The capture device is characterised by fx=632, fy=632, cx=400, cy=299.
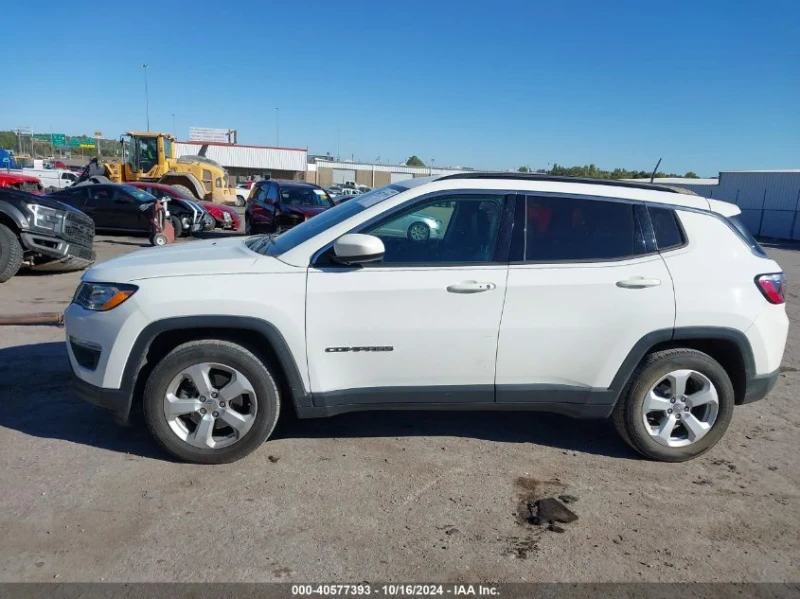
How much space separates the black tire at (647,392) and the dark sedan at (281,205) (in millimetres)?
11132

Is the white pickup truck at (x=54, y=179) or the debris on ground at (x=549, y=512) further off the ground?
the white pickup truck at (x=54, y=179)

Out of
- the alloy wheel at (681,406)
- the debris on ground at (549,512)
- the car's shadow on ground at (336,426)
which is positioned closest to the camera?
the debris on ground at (549,512)

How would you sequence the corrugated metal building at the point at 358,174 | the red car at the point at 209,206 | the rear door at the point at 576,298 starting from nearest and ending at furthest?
the rear door at the point at 576,298 < the red car at the point at 209,206 < the corrugated metal building at the point at 358,174

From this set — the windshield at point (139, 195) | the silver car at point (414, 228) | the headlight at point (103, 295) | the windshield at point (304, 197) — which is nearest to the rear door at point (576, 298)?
the silver car at point (414, 228)

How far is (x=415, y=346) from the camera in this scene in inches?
151

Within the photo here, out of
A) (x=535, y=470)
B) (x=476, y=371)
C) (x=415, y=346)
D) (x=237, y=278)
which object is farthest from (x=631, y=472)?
(x=237, y=278)

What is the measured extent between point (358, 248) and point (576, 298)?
1.38 metres

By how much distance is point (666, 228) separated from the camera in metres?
4.11

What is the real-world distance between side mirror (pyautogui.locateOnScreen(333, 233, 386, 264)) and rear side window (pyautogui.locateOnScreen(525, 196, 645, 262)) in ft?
3.17

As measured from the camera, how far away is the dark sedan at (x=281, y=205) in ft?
48.0

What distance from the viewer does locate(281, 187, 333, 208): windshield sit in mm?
15344

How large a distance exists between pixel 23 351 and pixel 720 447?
6193 millimetres

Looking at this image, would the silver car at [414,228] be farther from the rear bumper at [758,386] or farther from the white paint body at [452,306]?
the rear bumper at [758,386]

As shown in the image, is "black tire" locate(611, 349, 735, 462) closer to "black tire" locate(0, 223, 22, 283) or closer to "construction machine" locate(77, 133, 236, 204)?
"black tire" locate(0, 223, 22, 283)
